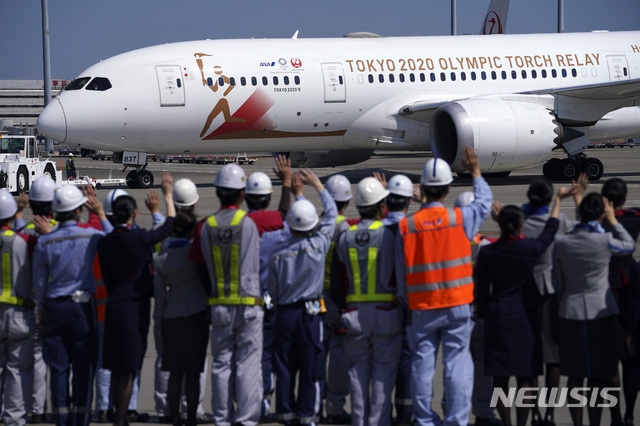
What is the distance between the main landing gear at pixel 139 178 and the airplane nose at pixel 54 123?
6.72ft

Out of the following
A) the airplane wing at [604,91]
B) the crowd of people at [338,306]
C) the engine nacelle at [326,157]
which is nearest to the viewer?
the crowd of people at [338,306]

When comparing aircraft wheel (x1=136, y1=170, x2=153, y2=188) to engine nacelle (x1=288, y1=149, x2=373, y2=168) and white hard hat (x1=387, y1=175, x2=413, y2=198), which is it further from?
white hard hat (x1=387, y1=175, x2=413, y2=198)

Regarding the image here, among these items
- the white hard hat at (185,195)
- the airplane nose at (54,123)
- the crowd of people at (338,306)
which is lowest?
the crowd of people at (338,306)

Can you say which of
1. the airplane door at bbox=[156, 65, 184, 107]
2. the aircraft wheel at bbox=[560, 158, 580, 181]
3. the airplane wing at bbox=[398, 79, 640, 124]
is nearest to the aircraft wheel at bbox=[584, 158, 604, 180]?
the aircraft wheel at bbox=[560, 158, 580, 181]

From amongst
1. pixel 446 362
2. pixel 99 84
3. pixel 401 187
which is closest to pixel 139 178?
pixel 99 84

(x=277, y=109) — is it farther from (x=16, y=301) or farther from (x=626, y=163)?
(x=626, y=163)

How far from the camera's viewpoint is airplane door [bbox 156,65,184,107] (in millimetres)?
20781

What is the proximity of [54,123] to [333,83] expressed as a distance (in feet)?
21.3

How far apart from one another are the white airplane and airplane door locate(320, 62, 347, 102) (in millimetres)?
29

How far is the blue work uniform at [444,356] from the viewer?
6309mm

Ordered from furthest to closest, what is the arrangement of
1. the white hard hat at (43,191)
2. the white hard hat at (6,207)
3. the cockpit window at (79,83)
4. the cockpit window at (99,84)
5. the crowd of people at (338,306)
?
the cockpit window at (79,83) < the cockpit window at (99,84) < the white hard hat at (43,191) < the white hard hat at (6,207) < the crowd of people at (338,306)

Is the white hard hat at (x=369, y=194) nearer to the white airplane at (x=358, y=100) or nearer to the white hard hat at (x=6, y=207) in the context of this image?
the white hard hat at (x=6, y=207)

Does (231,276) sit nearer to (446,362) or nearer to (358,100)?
(446,362)

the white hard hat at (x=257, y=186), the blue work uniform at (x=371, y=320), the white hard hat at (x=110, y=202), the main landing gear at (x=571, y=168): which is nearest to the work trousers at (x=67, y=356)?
the white hard hat at (x=110, y=202)
